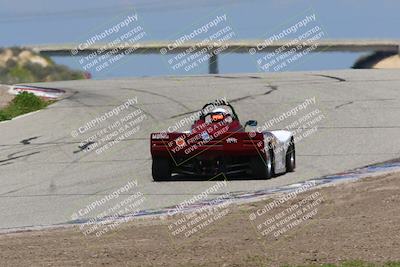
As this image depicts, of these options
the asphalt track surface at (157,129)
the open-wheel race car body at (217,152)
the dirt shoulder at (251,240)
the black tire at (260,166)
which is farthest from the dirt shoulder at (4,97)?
the dirt shoulder at (251,240)

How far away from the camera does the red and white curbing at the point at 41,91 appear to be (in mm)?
33750

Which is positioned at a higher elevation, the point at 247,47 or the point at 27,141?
the point at 27,141

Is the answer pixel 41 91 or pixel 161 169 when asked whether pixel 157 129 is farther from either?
pixel 41 91

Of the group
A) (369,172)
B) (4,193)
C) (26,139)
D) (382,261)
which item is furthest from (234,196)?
(26,139)

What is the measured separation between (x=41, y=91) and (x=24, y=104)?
454cm

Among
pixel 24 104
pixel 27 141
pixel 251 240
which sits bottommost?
pixel 251 240

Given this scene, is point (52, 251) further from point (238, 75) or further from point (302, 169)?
point (238, 75)

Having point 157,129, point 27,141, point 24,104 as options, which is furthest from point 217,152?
point 24,104

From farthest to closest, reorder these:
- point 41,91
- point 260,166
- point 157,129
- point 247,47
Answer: point 247,47 → point 41,91 → point 157,129 → point 260,166

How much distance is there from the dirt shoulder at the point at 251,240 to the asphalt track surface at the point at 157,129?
2087mm

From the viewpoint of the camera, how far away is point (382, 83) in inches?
1259

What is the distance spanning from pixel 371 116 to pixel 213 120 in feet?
25.5

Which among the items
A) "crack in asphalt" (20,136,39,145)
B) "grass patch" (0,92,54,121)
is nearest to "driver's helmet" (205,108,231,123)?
"crack in asphalt" (20,136,39,145)

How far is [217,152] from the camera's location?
16.7 m
